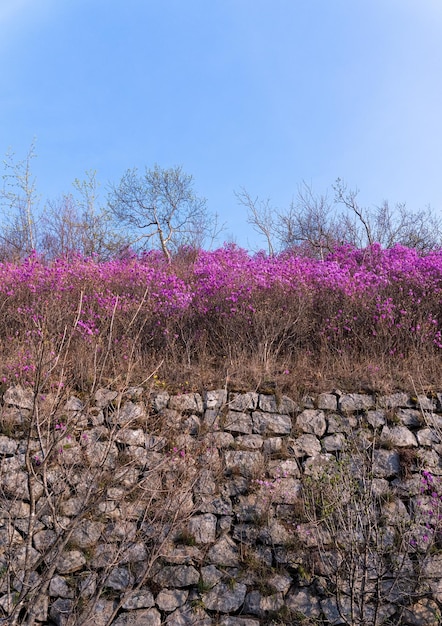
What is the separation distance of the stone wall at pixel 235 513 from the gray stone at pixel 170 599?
0.04 ft

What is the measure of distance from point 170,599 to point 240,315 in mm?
4242

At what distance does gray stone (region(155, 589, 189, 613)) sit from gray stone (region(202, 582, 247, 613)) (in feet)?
0.66

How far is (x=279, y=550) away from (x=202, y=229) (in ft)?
61.5

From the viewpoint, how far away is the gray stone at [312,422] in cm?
609

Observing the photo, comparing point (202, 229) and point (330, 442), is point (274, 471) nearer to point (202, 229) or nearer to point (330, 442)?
point (330, 442)

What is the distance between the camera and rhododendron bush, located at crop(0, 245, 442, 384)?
744cm

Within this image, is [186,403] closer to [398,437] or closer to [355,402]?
[355,402]

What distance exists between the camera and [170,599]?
4699mm

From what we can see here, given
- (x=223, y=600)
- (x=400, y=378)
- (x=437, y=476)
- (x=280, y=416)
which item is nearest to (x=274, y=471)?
(x=280, y=416)

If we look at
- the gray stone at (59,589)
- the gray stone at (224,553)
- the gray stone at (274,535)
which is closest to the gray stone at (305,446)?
the gray stone at (274,535)

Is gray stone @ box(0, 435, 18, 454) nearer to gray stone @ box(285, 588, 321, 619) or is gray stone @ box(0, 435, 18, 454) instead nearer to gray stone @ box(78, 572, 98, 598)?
gray stone @ box(78, 572, 98, 598)

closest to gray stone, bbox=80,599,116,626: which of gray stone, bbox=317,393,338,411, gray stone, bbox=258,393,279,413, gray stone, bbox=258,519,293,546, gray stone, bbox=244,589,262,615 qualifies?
gray stone, bbox=244,589,262,615

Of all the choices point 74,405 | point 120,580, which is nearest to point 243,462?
point 120,580

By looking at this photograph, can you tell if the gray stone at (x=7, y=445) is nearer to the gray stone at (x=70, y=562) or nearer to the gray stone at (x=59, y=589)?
the gray stone at (x=70, y=562)
